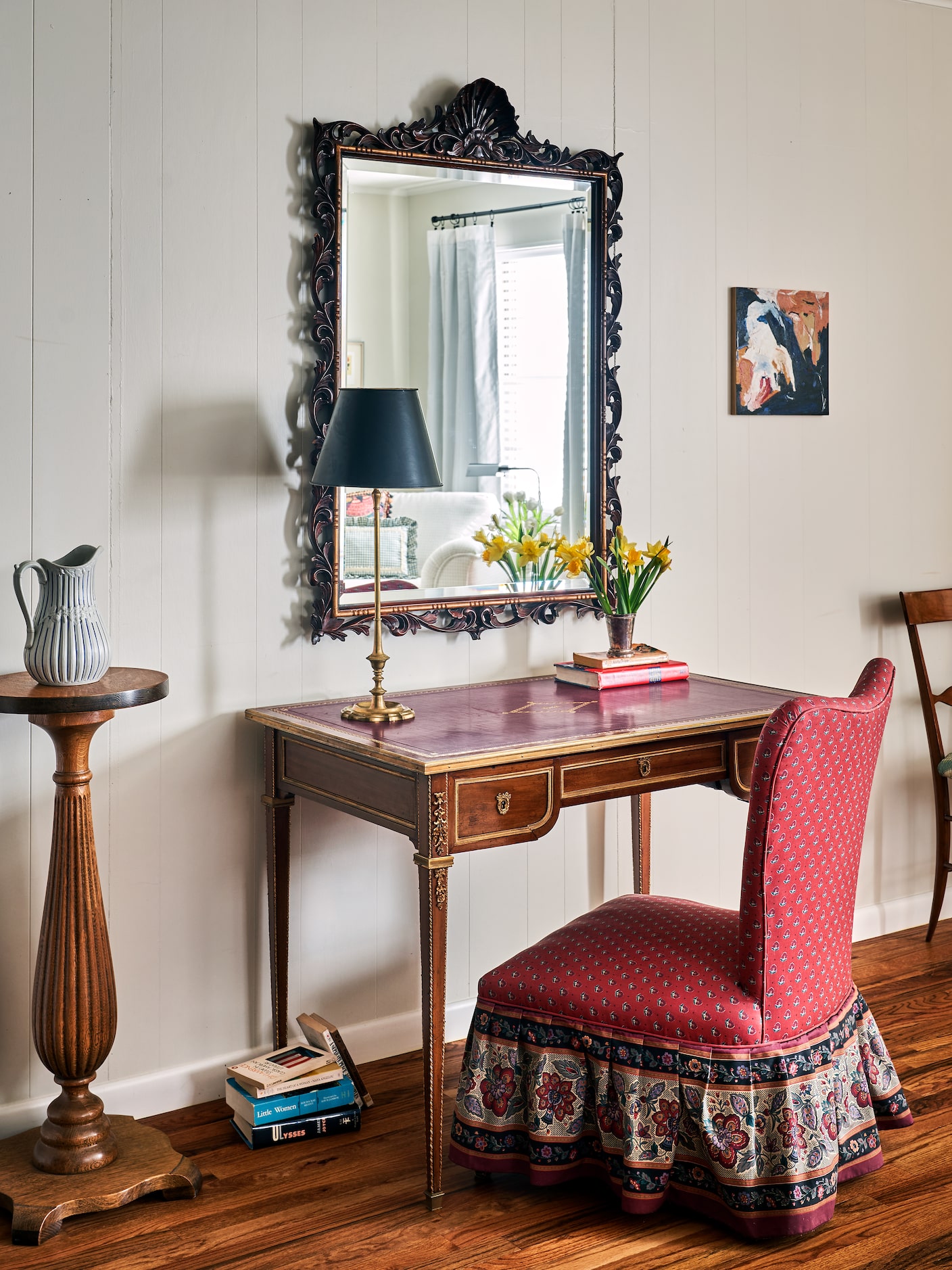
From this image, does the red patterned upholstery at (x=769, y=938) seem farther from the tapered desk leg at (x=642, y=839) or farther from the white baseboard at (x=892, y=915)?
the white baseboard at (x=892, y=915)

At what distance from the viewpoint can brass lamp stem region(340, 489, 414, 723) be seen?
2566 mm

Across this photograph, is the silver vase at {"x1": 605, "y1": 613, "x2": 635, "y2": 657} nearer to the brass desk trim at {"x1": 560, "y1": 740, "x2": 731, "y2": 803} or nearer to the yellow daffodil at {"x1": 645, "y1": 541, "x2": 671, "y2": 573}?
the yellow daffodil at {"x1": 645, "y1": 541, "x2": 671, "y2": 573}

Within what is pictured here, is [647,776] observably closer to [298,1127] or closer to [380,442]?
[380,442]

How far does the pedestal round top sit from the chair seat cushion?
81 cm

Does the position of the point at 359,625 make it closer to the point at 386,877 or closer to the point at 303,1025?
the point at 386,877

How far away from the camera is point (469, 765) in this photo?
7.40ft

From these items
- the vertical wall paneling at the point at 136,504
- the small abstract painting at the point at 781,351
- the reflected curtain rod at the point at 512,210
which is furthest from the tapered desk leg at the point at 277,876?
the small abstract painting at the point at 781,351

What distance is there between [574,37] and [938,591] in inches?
72.0

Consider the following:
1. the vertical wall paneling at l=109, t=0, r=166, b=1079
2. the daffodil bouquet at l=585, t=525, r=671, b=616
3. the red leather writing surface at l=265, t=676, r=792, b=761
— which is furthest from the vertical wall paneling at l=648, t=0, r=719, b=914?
the vertical wall paneling at l=109, t=0, r=166, b=1079

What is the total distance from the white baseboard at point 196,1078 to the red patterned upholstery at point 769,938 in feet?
2.18

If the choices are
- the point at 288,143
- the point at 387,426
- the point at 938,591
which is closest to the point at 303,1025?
the point at 387,426

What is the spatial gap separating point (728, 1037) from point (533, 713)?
78 centimetres

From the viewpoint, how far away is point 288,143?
8.66 feet

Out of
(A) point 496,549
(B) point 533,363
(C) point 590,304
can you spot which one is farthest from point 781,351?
(A) point 496,549
